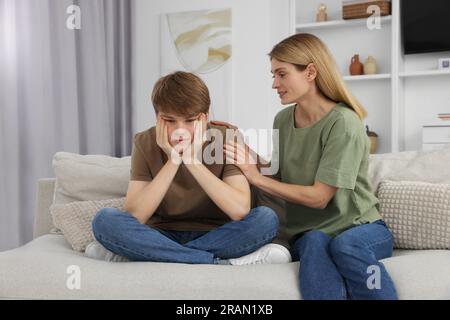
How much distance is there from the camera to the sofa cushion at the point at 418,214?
1.63 m

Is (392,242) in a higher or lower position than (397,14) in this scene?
lower

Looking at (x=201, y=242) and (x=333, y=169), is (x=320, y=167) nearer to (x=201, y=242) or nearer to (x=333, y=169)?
(x=333, y=169)

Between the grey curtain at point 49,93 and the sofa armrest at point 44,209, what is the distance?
119 cm

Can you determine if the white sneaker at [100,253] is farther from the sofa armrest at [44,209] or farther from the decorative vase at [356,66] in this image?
the decorative vase at [356,66]

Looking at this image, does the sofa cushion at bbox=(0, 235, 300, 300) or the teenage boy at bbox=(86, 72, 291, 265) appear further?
the teenage boy at bbox=(86, 72, 291, 265)

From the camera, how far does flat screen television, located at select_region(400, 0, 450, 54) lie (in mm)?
4148

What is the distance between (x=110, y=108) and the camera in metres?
4.32

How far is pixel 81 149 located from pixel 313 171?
103 inches

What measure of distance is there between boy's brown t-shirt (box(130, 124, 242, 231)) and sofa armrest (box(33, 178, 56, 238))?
59cm

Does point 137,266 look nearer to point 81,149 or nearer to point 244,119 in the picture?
point 81,149

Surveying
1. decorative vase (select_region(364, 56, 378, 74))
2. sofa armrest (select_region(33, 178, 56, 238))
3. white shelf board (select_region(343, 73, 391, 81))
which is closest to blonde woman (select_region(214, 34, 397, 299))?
sofa armrest (select_region(33, 178, 56, 238))

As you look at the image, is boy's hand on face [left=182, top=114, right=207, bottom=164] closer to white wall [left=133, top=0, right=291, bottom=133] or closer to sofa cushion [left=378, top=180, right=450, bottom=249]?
sofa cushion [left=378, top=180, right=450, bottom=249]
